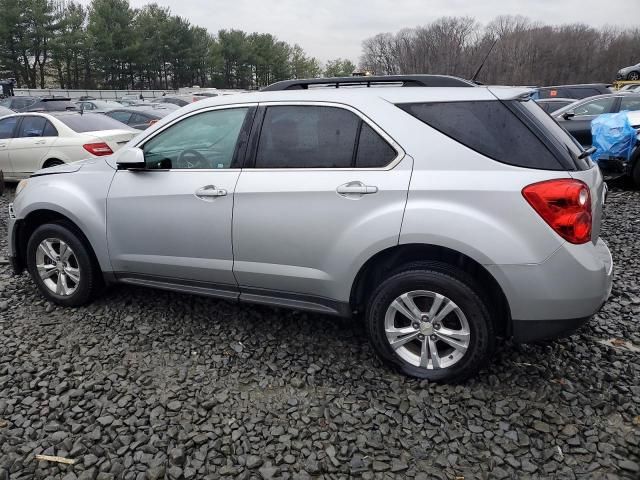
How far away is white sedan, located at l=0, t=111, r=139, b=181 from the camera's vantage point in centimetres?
821

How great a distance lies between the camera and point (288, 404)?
278 centimetres

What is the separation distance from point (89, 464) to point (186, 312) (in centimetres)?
164

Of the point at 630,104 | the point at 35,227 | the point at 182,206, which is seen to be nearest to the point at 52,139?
the point at 35,227

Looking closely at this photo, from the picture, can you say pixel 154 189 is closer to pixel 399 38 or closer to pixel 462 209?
pixel 462 209

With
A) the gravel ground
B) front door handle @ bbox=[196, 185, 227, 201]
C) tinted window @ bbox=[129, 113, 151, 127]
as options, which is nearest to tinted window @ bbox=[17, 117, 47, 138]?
tinted window @ bbox=[129, 113, 151, 127]

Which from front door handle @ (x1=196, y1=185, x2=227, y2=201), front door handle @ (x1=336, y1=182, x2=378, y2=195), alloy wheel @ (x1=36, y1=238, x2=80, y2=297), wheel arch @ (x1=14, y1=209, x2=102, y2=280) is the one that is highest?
front door handle @ (x1=336, y1=182, x2=378, y2=195)

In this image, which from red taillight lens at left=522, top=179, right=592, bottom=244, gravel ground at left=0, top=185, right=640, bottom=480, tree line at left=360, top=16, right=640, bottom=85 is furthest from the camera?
tree line at left=360, top=16, right=640, bottom=85

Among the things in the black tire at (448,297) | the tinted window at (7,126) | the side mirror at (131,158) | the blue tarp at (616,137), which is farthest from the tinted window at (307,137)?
the tinted window at (7,126)

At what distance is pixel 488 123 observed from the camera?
2.67m

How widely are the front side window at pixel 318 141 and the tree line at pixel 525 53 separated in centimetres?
8276

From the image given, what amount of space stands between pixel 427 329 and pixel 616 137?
21.9 feet

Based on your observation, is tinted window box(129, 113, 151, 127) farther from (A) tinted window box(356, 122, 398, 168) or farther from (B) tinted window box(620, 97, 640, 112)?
(A) tinted window box(356, 122, 398, 168)

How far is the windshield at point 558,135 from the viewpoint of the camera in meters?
2.67

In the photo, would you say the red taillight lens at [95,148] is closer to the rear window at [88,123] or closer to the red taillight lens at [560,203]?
the rear window at [88,123]
